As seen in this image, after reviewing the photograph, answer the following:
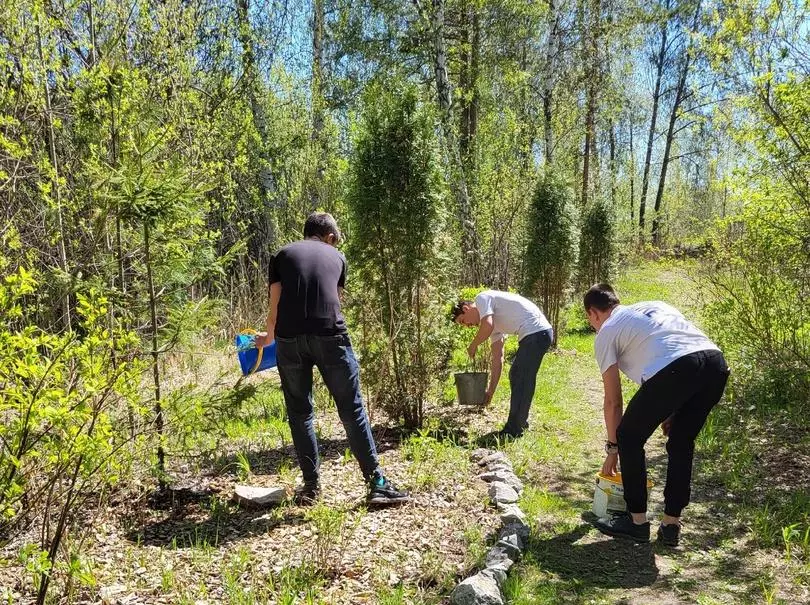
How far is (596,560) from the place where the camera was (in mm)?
3566

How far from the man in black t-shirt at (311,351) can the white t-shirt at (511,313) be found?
2.07 meters

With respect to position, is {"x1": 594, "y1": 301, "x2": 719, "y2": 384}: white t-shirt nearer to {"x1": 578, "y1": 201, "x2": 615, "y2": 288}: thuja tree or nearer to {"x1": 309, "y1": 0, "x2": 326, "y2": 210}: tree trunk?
{"x1": 309, "y1": 0, "x2": 326, "y2": 210}: tree trunk

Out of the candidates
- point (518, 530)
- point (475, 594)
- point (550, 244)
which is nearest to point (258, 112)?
point (550, 244)

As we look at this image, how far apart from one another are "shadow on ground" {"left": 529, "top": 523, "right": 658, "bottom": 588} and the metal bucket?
1943mm

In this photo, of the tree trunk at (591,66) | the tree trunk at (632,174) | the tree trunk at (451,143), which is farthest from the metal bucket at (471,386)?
the tree trunk at (632,174)

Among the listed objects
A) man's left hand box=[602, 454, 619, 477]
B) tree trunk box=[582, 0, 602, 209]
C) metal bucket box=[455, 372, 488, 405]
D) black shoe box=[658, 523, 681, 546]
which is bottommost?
black shoe box=[658, 523, 681, 546]

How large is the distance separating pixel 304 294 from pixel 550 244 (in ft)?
25.2

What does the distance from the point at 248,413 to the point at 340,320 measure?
273cm

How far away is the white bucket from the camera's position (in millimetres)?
3904

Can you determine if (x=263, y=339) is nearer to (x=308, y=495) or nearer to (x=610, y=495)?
(x=308, y=495)

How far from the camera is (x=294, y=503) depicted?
3973mm

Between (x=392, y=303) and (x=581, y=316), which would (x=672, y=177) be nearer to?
(x=581, y=316)

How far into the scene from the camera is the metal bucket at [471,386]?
18.5 ft

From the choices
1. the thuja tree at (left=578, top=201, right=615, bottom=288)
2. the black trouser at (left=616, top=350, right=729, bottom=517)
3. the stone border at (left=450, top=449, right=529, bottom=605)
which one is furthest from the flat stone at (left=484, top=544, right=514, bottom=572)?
the thuja tree at (left=578, top=201, right=615, bottom=288)
